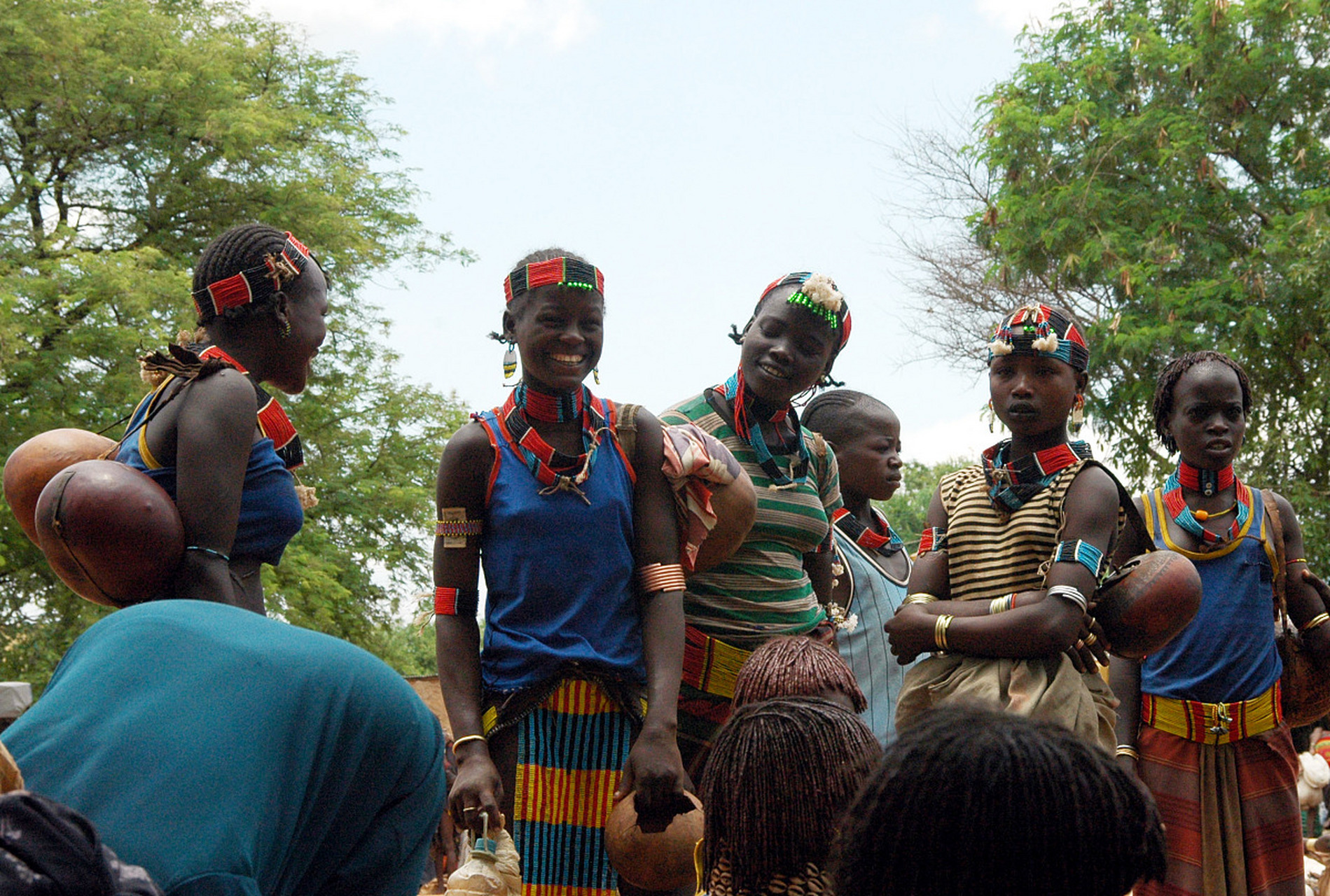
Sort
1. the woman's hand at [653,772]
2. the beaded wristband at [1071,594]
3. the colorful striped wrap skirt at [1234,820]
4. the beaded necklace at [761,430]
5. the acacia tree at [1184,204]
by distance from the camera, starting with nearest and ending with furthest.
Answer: the woman's hand at [653,772]
the beaded wristband at [1071,594]
the beaded necklace at [761,430]
the colorful striped wrap skirt at [1234,820]
the acacia tree at [1184,204]

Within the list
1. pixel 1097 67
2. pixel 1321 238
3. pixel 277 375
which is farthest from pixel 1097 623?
pixel 1097 67

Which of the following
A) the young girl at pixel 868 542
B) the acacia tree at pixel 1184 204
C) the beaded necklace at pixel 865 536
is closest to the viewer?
the young girl at pixel 868 542

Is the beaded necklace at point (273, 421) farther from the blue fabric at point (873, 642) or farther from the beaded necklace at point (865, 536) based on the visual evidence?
the beaded necklace at point (865, 536)

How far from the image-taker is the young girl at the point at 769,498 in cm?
408

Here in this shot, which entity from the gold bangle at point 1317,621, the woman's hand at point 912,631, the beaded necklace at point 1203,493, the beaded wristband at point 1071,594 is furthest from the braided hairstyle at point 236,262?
the gold bangle at point 1317,621

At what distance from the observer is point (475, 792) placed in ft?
10.7

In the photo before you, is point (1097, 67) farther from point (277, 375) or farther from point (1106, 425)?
point (277, 375)

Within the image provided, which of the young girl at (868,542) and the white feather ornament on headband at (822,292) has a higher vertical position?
the white feather ornament on headband at (822,292)

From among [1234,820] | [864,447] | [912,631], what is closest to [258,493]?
[912,631]

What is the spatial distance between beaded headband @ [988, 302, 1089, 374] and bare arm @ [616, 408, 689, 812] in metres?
1.18

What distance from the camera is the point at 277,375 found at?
366 cm

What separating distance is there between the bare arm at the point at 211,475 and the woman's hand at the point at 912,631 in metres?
1.92

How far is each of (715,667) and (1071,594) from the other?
3.54 ft

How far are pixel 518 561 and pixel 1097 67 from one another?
17.7 metres
